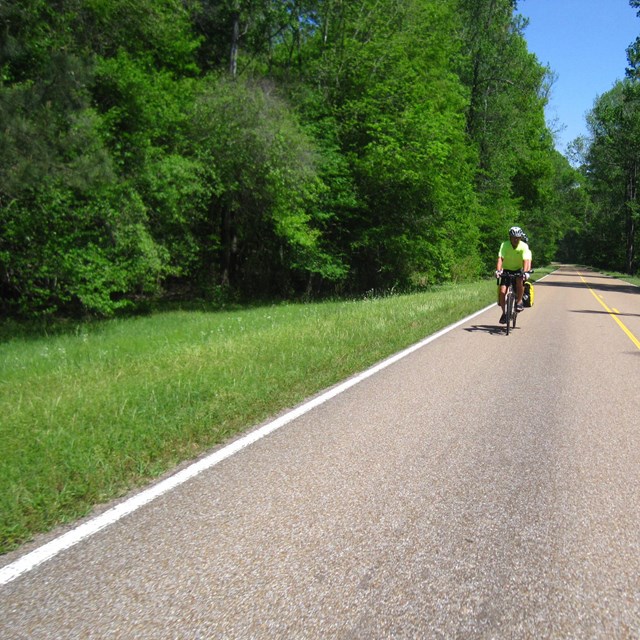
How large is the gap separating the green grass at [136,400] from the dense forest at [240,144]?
176 inches

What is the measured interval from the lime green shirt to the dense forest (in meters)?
9.10

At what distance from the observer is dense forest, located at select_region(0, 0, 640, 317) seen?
13.8 m

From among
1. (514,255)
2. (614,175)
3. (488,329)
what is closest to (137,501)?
(514,255)

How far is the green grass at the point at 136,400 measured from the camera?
3.84 meters

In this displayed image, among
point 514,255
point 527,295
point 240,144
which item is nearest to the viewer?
point 514,255

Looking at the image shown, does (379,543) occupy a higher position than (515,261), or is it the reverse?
(515,261)

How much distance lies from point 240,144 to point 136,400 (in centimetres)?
1607

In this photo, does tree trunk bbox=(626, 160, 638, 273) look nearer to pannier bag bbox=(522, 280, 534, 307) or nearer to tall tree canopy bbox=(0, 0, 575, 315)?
tall tree canopy bbox=(0, 0, 575, 315)

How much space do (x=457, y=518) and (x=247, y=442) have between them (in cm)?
209

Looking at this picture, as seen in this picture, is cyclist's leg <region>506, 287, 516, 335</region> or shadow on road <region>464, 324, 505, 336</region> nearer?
cyclist's leg <region>506, 287, 516, 335</region>

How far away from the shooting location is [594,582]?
9.29 feet

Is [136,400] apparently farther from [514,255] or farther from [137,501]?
[514,255]

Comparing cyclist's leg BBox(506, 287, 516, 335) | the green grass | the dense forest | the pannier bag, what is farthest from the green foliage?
the green grass

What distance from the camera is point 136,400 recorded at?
19.5 ft
